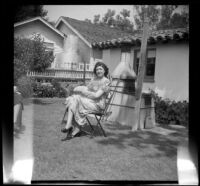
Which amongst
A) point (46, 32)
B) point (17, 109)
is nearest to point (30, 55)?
point (46, 32)

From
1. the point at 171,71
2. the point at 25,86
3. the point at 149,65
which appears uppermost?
the point at 149,65

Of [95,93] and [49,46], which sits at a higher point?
[49,46]

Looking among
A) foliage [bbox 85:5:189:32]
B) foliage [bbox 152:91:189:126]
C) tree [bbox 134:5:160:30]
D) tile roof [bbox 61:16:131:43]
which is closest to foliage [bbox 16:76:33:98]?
tile roof [bbox 61:16:131:43]

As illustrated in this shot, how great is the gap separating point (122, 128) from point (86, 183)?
7.17ft

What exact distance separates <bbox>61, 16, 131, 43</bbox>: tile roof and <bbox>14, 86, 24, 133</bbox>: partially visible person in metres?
1.32

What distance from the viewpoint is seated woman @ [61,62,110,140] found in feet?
14.0

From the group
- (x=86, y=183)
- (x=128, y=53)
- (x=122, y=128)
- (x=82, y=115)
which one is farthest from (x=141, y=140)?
(x=128, y=53)

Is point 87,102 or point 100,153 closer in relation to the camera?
point 100,153

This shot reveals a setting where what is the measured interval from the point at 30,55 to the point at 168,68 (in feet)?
10.7

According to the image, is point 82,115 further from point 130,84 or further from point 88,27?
point 130,84

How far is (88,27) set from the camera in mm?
4375

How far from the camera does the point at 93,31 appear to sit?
4.71 m

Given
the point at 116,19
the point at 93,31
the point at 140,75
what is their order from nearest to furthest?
the point at 116,19 → the point at 93,31 → the point at 140,75

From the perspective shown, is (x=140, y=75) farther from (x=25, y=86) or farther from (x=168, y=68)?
(x=25, y=86)
